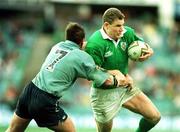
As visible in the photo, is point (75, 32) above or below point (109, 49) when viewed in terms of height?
above

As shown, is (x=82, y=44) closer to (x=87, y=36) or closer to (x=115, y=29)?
(x=115, y=29)

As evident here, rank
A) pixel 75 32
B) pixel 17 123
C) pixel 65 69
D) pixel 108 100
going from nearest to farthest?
1. pixel 65 69
2. pixel 75 32
3. pixel 17 123
4. pixel 108 100

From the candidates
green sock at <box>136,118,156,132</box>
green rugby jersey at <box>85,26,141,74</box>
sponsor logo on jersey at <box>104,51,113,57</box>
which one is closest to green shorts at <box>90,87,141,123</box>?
green rugby jersey at <box>85,26,141,74</box>

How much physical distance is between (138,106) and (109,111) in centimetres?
44

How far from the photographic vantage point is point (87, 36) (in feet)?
82.8

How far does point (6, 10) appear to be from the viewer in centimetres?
2691

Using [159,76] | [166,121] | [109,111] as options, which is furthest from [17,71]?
[109,111]

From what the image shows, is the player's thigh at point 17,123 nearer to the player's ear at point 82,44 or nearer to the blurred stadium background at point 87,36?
the player's ear at point 82,44

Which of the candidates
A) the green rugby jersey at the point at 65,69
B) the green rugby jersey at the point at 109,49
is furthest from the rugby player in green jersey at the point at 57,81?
the green rugby jersey at the point at 109,49

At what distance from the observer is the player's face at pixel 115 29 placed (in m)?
9.68

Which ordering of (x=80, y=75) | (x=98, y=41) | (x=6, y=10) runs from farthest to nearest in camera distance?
(x=6, y=10)
(x=98, y=41)
(x=80, y=75)

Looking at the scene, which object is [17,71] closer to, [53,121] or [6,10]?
[6,10]

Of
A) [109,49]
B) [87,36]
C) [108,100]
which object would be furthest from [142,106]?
[87,36]

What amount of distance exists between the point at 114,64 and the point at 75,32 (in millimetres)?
1004
